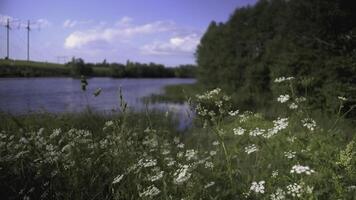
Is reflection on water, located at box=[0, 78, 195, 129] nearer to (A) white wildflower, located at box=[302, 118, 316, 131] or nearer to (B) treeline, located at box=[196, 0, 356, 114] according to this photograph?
(A) white wildflower, located at box=[302, 118, 316, 131]

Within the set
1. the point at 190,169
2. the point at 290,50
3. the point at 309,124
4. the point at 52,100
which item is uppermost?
the point at 290,50

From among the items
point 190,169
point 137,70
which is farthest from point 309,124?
point 137,70

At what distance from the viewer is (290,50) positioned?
80.1 ft

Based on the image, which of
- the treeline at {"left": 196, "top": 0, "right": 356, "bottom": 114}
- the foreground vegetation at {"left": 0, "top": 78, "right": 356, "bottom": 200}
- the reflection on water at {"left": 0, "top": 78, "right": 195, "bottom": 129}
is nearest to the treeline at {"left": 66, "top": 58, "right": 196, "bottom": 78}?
the treeline at {"left": 196, "top": 0, "right": 356, "bottom": 114}

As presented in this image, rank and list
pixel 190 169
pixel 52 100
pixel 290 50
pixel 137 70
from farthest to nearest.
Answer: pixel 137 70 < pixel 52 100 < pixel 290 50 < pixel 190 169

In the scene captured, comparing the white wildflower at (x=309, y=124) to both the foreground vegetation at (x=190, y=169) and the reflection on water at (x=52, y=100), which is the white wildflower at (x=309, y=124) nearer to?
the foreground vegetation at (x=190, y=169)

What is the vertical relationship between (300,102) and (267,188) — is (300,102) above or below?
above

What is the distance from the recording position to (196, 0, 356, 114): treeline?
20.0 metres

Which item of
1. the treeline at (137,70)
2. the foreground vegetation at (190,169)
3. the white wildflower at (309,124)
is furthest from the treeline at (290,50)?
the treeline at (137,70)

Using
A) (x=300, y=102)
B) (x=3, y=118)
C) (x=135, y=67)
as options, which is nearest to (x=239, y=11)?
(x=3, y=118)

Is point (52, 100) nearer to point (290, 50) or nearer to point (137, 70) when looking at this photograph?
point (290, 50)

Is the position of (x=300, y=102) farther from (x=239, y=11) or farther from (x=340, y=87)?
(x=239, y=11)

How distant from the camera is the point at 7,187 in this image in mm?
4340

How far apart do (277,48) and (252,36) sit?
630 centimetres
